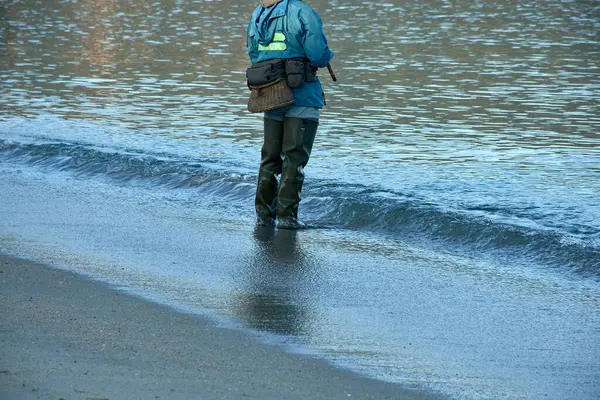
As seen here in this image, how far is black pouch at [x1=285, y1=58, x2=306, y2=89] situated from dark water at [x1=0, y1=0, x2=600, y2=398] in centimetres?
112

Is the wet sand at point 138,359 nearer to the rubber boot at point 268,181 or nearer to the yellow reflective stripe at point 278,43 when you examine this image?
the rubber boot at point 268,181

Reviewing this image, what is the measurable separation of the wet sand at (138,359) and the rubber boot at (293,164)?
2270mm

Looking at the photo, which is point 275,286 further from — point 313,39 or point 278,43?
point 278,43

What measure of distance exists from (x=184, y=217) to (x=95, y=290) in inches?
92.6

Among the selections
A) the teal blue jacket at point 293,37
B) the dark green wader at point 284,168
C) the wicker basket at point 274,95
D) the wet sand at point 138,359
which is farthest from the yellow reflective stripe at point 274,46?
the wet sand at point 138,359

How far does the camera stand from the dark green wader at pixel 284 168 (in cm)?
777

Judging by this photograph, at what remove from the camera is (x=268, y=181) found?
805 centimetres

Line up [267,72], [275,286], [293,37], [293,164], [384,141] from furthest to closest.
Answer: [384,141], [293,164], [267,72], [293,37], [275,286]

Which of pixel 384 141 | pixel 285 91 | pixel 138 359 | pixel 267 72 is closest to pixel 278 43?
pixel 267 72

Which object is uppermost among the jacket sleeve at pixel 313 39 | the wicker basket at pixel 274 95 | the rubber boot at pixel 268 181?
the jacket sleeve at pixel 313 39

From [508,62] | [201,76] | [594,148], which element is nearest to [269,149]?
[594,148]

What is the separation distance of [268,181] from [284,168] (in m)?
0.23

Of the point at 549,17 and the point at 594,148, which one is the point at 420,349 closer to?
the point at 594,148

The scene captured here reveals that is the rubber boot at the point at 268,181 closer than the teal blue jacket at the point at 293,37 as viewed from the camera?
No
